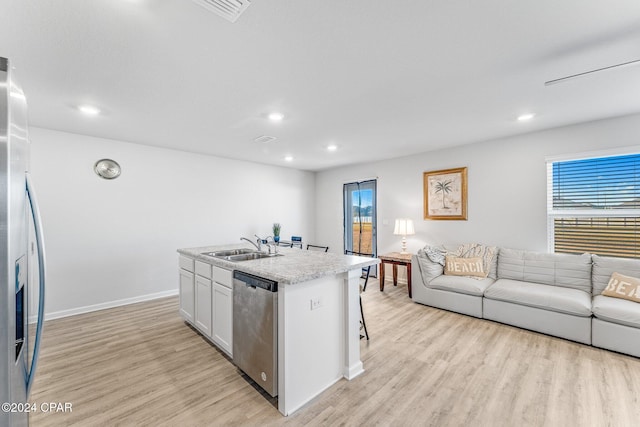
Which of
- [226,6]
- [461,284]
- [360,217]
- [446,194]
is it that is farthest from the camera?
[360,217]

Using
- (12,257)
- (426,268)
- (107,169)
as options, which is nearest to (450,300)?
(426,268)

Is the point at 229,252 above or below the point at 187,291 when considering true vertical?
above

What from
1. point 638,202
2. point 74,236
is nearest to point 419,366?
point 638,202

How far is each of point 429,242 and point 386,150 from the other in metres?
1.81

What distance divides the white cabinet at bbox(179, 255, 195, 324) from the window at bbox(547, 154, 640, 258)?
4650 mm

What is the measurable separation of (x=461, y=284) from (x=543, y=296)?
85 cm

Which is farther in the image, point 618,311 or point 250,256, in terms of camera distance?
point 250,256

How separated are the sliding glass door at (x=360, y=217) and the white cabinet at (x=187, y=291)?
3.75 meters

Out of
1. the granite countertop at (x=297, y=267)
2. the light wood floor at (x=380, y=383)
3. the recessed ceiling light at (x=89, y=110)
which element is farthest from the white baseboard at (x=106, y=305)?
the recessed ceiling light at (x=89, y=110)

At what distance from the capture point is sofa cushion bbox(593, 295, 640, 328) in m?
2.52

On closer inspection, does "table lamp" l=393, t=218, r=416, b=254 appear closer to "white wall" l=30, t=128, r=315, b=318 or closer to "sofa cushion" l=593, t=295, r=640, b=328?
"sofa cushion" l=593, t=295, r=640, b=328

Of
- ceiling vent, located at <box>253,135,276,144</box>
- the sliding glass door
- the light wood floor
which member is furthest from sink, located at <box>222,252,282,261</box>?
the sliding glass door

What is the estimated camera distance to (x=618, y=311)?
8.53 feet

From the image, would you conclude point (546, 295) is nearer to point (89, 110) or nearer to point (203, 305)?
point (203, 305)
